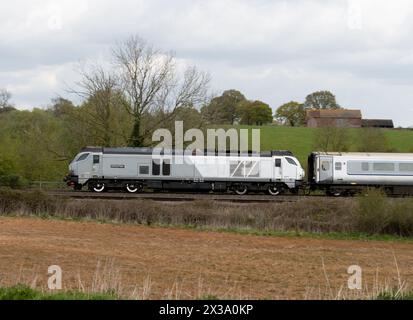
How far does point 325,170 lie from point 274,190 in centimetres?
368

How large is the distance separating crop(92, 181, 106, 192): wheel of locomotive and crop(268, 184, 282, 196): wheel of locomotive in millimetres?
10668

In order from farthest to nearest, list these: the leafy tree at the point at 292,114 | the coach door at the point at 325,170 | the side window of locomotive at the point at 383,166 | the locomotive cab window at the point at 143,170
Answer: the leafy tree at the point at 292,114 → the coach door at the point at 325,170 → the side window of locomotive at the point at 383,166 → the locomotive cab window at the point at 143,170

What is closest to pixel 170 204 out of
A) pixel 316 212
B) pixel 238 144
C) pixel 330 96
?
pixel 316 212

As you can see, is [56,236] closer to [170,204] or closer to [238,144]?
[170,204]

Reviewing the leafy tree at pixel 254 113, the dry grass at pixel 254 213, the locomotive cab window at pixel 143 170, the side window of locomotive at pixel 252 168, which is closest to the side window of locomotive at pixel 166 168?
the locomotive cab window at pixel 143 170

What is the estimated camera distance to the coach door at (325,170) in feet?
135

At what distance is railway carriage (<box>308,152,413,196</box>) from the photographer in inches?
1598

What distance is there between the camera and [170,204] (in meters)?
31.3

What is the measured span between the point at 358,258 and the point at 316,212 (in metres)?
8.28

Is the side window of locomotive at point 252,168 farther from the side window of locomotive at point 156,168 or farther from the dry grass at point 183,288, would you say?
the dry grass at point 183,288

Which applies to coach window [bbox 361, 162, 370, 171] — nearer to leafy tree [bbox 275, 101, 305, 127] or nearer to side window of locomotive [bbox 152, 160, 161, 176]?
side window of locomotive [bbox 152, 160, 161, 176]

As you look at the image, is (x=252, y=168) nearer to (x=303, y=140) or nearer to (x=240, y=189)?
(x=240, y=189)

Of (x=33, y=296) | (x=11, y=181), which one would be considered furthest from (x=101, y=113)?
(x=33, y=296)

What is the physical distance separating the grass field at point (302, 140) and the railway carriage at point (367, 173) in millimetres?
22403
